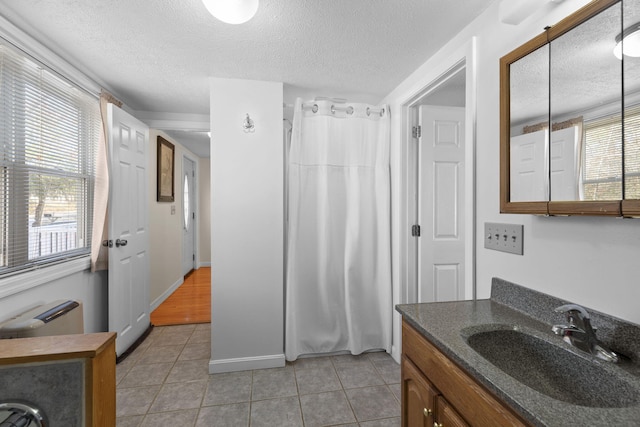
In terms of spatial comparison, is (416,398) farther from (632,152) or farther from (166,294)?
(166,294)

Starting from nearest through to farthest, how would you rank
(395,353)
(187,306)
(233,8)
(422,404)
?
(422,404) → (233,8) → (395,353) → (187,306)

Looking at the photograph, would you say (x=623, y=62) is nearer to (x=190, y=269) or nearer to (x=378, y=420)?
(x=378, y=420)

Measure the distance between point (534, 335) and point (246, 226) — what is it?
1.88 m

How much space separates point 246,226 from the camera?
7.66ft

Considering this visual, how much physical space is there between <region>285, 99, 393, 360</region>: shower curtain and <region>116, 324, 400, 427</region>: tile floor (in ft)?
0.87

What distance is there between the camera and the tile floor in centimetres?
178

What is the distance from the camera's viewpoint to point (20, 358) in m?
0.96

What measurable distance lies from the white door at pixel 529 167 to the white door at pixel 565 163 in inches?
1.2

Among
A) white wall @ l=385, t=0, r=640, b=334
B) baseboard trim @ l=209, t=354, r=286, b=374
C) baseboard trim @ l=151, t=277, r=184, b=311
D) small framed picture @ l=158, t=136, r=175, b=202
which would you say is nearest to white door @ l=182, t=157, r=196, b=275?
baseboard trim @ l=151, t=277, r=184, b=311

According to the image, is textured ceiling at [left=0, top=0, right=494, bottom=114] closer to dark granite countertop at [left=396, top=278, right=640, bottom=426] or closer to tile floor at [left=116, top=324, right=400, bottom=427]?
dark granite countertop at [left=396, top=278, right=640, bottom=426]

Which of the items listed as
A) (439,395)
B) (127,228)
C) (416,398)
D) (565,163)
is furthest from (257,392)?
(565,163)

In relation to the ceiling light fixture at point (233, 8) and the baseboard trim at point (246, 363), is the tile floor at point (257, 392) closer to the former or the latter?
the baseboard trim at point (246, 363)

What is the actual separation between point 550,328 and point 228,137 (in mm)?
2187

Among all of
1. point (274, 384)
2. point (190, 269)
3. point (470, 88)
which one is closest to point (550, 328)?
point (470, 88)
